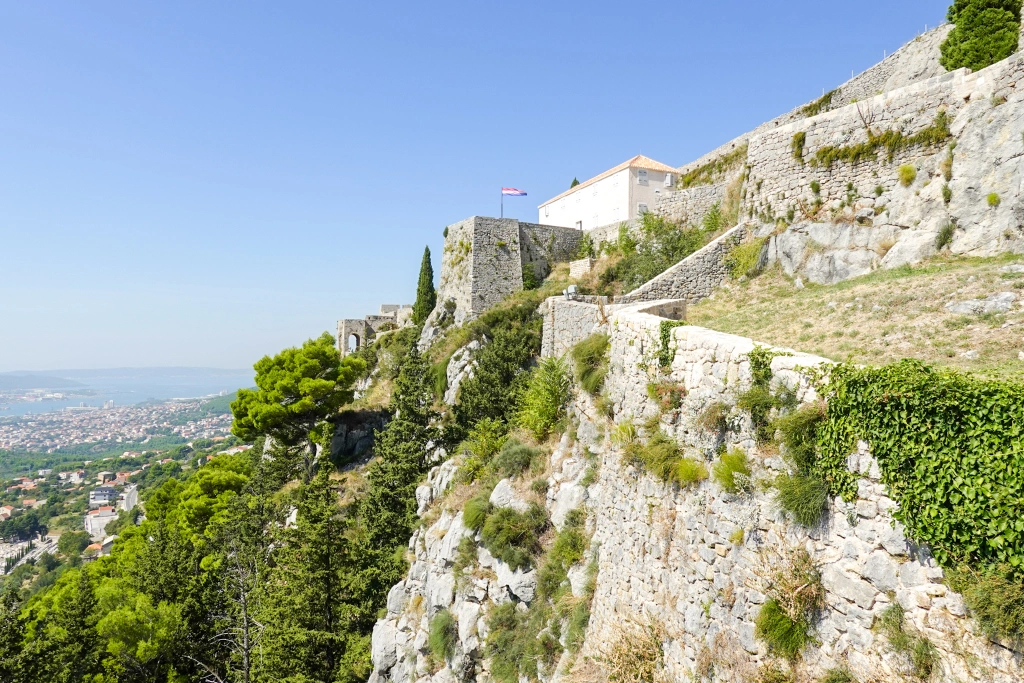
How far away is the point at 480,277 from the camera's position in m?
25.9

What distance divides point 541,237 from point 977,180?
1899 cm

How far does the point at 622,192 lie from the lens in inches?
1217

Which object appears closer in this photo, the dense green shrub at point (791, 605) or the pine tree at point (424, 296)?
the dense green shrub at point (791, 605)

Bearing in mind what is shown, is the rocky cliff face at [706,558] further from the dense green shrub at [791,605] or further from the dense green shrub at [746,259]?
the dense green shrub at [746,259]

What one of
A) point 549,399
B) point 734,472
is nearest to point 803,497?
point 734,472

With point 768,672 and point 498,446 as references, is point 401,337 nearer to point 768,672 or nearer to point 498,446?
point 498,446

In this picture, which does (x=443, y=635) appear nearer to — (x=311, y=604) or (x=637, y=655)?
(x=637, y=655)

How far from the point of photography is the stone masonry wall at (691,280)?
15266 millimetres

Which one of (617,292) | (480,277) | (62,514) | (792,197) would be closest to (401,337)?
(480,277)

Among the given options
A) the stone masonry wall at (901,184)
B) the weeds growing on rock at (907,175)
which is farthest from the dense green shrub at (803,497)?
the weeds growing on rock at (907,175)

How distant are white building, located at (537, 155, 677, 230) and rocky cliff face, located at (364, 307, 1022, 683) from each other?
73.5ft

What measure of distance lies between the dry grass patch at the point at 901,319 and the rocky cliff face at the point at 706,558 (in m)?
1.67

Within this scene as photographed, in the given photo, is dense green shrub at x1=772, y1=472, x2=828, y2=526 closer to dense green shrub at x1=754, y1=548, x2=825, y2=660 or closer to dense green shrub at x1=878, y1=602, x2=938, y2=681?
dense green shrub at x1=754, y1=548, x2=825, y2=660

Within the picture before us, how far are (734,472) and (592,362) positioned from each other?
6.15 meters
